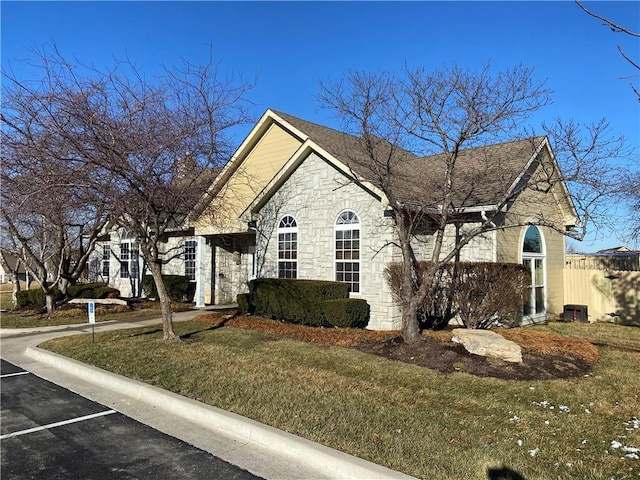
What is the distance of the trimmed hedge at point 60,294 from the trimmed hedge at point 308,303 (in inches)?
367

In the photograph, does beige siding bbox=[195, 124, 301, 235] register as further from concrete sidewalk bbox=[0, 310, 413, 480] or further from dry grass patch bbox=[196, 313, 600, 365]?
concrete sidewalk bbox=[0, 310, 413, 480]

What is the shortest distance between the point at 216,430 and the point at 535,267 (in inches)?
492

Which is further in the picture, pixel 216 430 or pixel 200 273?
pixel 200 273

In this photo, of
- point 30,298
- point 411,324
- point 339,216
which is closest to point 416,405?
point 411,324

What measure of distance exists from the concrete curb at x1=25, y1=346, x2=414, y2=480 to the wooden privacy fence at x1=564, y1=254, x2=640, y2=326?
1442 cm

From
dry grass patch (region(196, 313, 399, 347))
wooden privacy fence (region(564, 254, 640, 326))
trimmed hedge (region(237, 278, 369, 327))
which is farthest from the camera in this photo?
wooden privacy fence (region(564, 254, 640, 326))

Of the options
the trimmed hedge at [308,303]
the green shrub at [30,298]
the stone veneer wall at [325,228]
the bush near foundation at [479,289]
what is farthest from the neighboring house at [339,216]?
the green shrub at [30,298]

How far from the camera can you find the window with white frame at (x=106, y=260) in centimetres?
2600

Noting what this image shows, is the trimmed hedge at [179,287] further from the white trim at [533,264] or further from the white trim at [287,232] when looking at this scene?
the white trim at [533,264]

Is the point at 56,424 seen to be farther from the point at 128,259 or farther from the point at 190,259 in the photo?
the point at 128,259

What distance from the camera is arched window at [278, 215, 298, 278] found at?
14844mm

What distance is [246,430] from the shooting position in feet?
17.4

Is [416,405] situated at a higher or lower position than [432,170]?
lower

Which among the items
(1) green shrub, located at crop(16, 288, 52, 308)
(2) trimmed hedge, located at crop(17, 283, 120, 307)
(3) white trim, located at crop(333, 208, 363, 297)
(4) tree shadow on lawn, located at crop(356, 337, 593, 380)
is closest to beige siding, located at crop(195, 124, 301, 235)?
(3) white trim, located at crop(333, 208, 363, 297)
